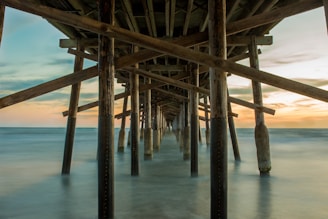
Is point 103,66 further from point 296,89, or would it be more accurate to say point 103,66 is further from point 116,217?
point 296,89

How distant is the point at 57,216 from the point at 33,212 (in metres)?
0.51

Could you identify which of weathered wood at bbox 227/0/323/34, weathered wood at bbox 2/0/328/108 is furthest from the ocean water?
weathered wood at bbox 227/0/323/34

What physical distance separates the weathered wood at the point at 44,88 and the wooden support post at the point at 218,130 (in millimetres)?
1603

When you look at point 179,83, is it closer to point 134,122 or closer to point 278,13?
point 134,122

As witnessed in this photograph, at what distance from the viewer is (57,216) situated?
4.24 meters

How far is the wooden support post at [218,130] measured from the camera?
358 centimetres

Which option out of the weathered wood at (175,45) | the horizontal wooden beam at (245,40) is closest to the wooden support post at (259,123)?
the horizontal wooden beam at (245,40)

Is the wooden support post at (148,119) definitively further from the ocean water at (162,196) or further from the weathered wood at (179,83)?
the weathered wood at (179,83)

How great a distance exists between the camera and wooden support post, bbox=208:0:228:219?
3.58m

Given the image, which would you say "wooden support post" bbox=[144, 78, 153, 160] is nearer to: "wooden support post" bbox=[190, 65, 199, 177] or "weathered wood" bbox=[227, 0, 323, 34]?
"wooden support post" bbox=[190, 65, 199, 177]

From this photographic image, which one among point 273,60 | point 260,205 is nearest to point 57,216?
point 260,205

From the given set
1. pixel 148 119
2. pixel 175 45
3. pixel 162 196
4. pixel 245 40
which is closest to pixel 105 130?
pixel 175 45

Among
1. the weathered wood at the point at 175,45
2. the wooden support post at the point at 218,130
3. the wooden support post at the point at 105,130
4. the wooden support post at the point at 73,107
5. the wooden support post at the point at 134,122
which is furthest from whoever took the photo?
the wooden support post at the point at 134,122

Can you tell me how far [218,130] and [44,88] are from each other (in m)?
2.22
